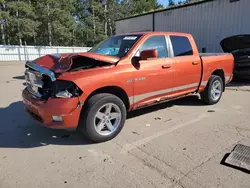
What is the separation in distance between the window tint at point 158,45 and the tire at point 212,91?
1.82 metres

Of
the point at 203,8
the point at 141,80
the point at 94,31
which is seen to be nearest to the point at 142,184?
the point at 141,80

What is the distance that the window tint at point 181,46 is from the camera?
4930 millimetres

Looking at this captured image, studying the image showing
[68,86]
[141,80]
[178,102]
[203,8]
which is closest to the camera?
[68,86]

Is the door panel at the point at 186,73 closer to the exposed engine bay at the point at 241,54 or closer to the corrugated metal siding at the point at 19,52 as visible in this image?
the exposed engine bay at the point at 241,54

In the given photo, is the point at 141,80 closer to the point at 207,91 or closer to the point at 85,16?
the point at 207,91

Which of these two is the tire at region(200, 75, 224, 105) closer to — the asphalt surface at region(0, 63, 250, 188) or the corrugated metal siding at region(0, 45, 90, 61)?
the asphalt surface at region(0, 63, 250, 188)

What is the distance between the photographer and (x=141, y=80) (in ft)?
13.6

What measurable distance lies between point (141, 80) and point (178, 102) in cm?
255

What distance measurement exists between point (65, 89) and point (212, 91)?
412 cm

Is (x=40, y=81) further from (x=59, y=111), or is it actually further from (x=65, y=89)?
(x=59, y=111)

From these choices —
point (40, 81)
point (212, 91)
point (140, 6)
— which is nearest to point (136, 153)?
point (40, 81)

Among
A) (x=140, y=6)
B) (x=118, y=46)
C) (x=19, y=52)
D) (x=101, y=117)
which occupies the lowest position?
(x=101, y=117)

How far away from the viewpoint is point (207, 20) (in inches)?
525

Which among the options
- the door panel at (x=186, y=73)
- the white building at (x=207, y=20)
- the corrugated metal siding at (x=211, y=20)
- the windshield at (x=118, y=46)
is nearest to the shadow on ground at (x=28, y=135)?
the windshield at (x=118, y=46)
